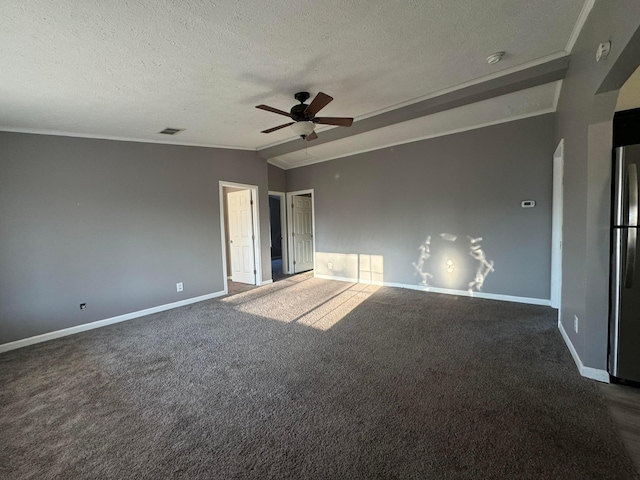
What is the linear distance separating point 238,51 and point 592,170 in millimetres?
2896

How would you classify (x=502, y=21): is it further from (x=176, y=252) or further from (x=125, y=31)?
(x=176, y=252)

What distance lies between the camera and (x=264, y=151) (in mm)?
5637

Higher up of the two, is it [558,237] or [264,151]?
[264,151]

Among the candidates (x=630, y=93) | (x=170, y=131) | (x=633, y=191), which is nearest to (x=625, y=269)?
(x=633, y=191)

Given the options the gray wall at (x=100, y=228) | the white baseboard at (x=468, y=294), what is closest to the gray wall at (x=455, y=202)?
the white baseboard at (x=468, y=294)

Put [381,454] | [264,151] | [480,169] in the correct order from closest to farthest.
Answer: [381,454]
[480,169]
[264,151]

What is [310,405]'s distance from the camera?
205 centimetres

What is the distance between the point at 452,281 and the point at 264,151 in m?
4.20

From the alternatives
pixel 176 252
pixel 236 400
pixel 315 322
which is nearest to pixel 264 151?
pixel 176 252

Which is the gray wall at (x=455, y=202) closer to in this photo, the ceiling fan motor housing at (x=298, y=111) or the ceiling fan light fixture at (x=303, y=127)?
the ceiling fan light fixture at (x=303, y=127)

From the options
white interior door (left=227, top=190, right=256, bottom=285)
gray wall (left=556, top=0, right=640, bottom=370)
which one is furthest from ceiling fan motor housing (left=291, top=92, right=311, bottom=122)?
white interior door (left=227, top=190, right=256, bottom=285)

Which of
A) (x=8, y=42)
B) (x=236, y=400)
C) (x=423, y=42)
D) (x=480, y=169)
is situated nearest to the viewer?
(x=8, y=42)

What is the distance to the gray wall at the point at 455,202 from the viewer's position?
4.12 metres

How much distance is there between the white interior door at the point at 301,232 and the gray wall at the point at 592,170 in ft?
17.6
